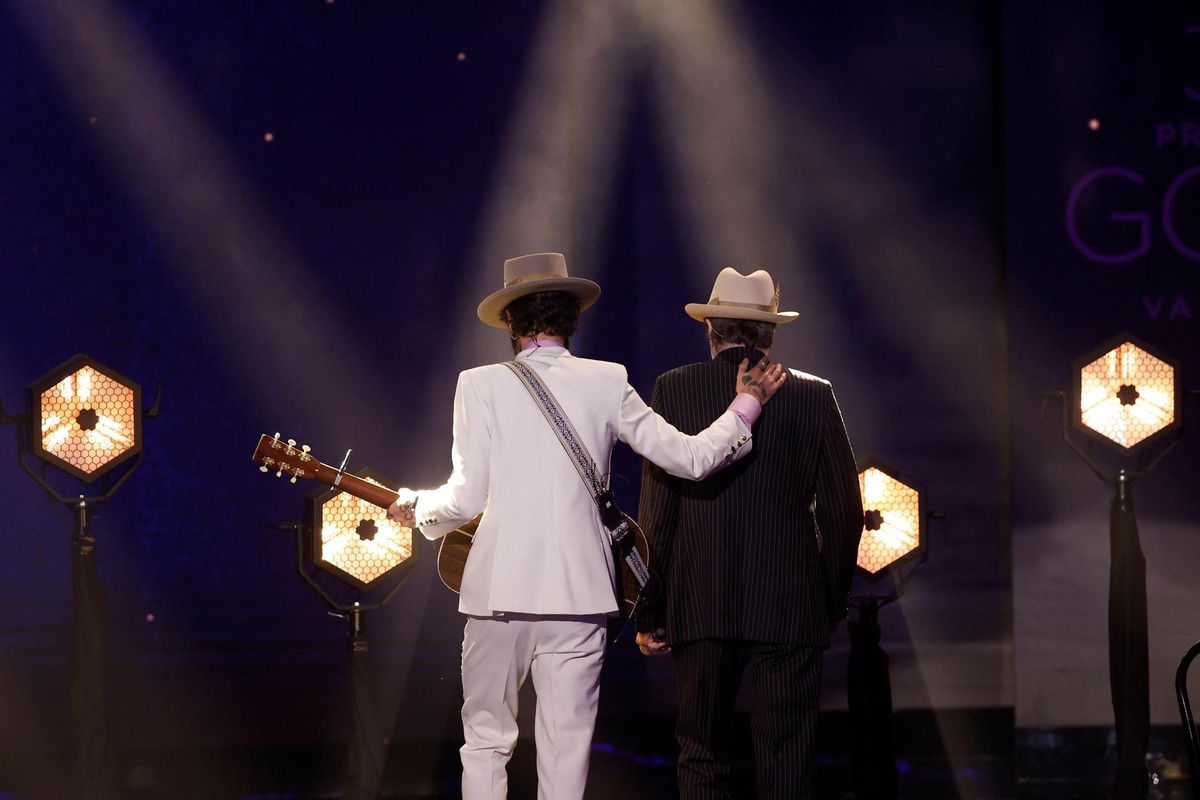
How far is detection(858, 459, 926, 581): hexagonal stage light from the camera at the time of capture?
438 centimetres

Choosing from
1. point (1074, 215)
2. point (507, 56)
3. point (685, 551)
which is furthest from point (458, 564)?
point (1074, 215)

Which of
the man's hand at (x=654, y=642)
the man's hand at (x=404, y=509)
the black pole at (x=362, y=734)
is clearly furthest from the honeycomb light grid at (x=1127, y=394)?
the black pole at (x=362, y=734)

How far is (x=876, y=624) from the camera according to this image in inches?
168

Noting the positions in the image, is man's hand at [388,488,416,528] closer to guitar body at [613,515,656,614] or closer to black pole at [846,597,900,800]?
guitar body at [613,515,656,614]

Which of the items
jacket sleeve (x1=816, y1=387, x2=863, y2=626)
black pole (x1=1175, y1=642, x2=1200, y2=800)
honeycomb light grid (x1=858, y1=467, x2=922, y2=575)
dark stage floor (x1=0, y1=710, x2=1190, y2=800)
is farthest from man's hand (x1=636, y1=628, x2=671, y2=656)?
dark stage floor (x1=0, y1=710, x2=1190, y2=800)

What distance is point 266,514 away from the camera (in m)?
5.13

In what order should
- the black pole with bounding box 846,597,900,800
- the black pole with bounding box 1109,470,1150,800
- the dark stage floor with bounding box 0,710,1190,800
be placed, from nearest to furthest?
the black pole with bounding box 846,597,900,800
the black pole with bounding box 1109,470,1150,800
the dark stage floor with bounding box 0,710,1190,800

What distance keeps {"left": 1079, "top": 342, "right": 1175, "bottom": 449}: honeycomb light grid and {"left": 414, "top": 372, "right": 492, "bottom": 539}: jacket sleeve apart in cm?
217

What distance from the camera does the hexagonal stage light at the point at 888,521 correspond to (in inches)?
172

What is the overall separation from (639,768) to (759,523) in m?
1.90

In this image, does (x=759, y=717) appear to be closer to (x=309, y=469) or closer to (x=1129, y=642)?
(x=309, y=469)

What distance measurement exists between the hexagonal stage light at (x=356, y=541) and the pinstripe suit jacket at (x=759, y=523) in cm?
99

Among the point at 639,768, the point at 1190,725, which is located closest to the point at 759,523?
the point at 1190,725

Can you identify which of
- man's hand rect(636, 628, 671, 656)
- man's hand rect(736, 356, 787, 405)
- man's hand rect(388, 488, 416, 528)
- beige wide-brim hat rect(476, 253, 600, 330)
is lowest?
A: man's hand rect(636, 628, 671, 656)
